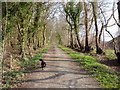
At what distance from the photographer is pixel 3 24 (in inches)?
456

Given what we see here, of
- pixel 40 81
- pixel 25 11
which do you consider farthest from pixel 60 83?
pixel 25 11

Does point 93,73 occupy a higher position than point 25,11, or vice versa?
point 25,11

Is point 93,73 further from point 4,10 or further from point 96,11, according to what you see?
point 96,11

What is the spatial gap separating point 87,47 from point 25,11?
12962mm

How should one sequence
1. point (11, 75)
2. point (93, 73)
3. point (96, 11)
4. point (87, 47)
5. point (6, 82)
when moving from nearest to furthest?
1. point (6, 82)
2. point (11, 75)
3. point (93, 73)
4. point (96, 11)
5. point (87, 47)

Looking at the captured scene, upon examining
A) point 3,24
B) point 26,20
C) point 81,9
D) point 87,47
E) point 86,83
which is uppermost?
point 81,9

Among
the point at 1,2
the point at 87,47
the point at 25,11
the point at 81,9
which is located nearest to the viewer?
the point at 1,2

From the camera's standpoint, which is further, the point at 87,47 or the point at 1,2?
the point at 87,47

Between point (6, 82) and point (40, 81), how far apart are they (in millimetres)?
1934

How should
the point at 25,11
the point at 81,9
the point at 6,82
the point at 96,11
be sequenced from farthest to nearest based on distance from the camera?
the point at 81,9, the point at 96,11, the point at 25,11, the point at 6,82

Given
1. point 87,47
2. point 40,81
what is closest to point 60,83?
point 40,81

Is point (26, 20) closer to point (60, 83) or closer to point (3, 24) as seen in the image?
point (3, 24)

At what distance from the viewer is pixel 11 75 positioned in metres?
8.36

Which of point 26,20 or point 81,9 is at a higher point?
point 81,9
